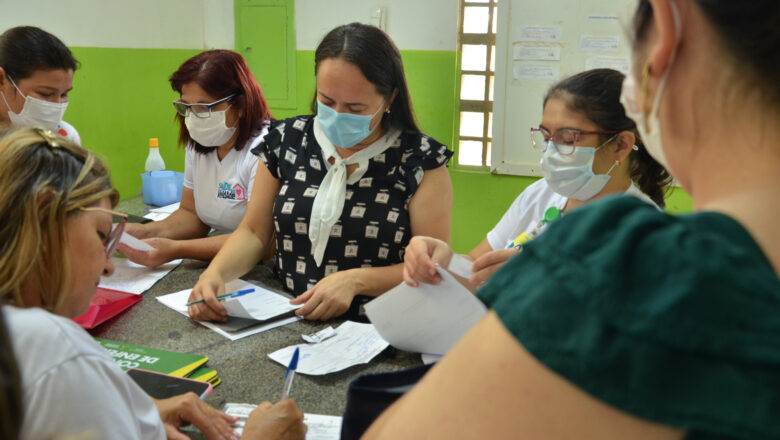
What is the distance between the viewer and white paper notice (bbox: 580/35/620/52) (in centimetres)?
290

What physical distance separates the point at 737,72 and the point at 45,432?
32.2 inches

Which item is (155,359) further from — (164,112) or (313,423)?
(164,112)

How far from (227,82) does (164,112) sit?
1.65m

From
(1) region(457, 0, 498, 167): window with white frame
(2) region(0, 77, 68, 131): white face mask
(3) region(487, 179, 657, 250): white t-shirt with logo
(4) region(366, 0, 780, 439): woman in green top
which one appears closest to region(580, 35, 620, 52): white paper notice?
(1) region(457, 0, 498, 167): window with white frame

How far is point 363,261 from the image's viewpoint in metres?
1.84

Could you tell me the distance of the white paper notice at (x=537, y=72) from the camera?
9.87 ft

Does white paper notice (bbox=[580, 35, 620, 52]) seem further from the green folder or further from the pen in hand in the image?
the green folder

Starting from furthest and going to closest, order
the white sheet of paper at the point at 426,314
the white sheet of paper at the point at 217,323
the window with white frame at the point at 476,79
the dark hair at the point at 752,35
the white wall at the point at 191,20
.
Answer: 1. the white wall at the point at 191,20
2. the window with white frame at the point at 476,79
3. the white sheet of paper at the point at 217,323
4. the white sheet of paper at the point at 426,314
5. the dark hair at the point at 752,35

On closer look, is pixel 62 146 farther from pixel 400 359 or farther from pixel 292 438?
pixel 400 359

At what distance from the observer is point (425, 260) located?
4.33ft

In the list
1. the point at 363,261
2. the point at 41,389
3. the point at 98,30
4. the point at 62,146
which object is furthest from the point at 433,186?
the point at 98,30

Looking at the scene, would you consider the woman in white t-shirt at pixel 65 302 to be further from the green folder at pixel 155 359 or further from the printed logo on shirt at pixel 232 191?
the printed logo on shirt at pixel 232 191

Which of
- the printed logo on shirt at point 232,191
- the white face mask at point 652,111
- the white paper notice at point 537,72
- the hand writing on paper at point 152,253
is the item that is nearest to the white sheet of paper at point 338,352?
the hand writing on paper at point 152,253

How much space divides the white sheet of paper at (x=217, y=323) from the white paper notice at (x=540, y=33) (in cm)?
192
